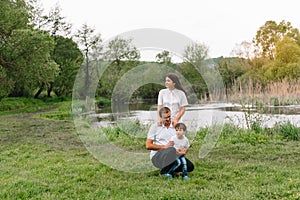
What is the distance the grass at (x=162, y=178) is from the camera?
3.85 m

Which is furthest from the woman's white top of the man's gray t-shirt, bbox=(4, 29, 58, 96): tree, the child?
bbox=(4, 29, 58, 96): tree

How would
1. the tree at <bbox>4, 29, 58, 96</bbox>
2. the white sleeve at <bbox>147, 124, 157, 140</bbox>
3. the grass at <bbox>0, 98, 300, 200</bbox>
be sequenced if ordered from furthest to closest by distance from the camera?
the tree at <bbox>4, 29, 58, 96</bbox> → the white sleeve at <bbox>147, 124, 157, 140</bbox> → the grass at <bbox>0, 98, 300, 200</bbox>

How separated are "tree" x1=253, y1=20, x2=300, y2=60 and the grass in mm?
39481

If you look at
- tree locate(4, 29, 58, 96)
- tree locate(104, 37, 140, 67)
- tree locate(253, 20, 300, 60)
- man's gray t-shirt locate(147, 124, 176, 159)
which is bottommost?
man's gray t-shirt locate(147, 124, 176, 159)

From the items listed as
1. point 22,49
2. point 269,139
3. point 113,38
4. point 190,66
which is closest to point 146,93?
point 190,66

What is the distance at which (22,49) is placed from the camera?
53.8 ft

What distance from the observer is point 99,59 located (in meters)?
6.34

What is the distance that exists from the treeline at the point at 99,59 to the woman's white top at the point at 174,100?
0.75m

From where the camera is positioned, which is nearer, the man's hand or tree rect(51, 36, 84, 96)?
the man's hand

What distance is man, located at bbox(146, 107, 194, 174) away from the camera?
4496 millimetres

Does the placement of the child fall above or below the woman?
below

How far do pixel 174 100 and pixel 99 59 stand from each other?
6.96ft

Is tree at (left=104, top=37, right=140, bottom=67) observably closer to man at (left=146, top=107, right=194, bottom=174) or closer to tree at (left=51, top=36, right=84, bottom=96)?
man at (left=146, top=107, right=194, bottom=174)

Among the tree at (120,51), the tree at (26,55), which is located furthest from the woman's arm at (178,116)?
the tree at (26,55)
